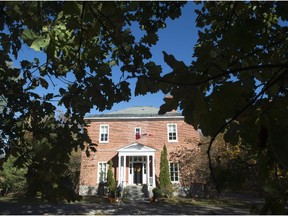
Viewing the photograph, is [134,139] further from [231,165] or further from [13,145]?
[231,165]

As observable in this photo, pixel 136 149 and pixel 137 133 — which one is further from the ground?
pixel 137 133

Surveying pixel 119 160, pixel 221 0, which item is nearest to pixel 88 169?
pixel 119 160

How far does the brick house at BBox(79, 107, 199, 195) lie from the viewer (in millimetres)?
27078

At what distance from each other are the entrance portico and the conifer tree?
138 centimetres

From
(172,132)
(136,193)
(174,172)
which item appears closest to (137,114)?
(172,132)

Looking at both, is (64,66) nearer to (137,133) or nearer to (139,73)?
(139,73)


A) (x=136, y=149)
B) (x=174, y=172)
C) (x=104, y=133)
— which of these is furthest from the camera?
(x=104, y=133)

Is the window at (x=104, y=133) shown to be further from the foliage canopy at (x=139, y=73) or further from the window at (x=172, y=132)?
the foliage canopy at (x=139, y=73)

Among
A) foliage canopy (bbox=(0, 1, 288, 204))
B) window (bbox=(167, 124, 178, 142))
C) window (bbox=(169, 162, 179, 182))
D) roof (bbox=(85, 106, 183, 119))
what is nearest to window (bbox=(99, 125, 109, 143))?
roof (bbox=(85, 106, 183, 119))

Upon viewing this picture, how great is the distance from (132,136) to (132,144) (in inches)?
Answer: 52.9

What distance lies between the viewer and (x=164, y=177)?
81.7ft

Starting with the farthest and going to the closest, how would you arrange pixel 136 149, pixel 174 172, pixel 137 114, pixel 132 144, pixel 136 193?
pixel 137 114
pixel 132 144
pixel 136 149
pixel 174 172
pixel 136 193

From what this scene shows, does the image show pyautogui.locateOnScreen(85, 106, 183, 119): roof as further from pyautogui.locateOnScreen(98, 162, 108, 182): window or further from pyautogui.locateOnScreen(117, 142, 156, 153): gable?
pyautogui.locateOnScreen(98, 162, 108, 182): window

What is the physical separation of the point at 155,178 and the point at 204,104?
26719mm
